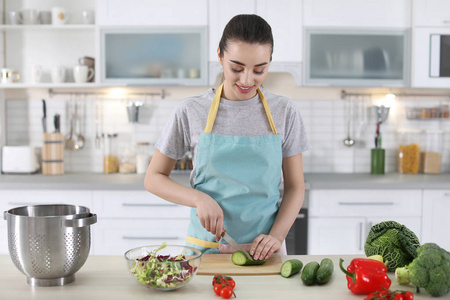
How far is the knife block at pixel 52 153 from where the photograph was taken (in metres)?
3.63

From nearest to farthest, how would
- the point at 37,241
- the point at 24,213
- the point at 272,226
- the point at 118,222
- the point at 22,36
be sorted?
1. the point at 37,241
2. the point at 24,213
3. the point at 272,226
4. the point at 118,222
5. the point at 22,36

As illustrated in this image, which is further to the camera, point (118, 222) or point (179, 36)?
point (179, 36)

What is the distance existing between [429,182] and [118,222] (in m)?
1.97

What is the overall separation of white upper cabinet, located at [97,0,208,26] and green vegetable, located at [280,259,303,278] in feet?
7.58

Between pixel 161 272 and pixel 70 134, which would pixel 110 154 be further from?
pixel 161 272

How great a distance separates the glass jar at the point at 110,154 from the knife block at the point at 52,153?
0.31m

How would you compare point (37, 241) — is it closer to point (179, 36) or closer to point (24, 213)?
point (24, 213)

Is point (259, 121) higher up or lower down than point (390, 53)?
lower down

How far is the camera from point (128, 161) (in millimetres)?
3771

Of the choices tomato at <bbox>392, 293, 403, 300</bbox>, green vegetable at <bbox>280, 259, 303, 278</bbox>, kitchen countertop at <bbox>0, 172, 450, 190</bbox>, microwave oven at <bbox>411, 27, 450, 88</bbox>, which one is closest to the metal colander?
green vegetable at <bbox>280, 259, 303, 278</bbox>

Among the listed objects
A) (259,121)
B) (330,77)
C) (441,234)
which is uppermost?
(330,77)

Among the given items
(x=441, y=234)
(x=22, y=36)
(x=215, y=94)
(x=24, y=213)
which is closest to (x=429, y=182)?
(x=441, y=234)

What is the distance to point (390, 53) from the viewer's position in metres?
3.48

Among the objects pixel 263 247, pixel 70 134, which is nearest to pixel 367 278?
pixel 263 247
